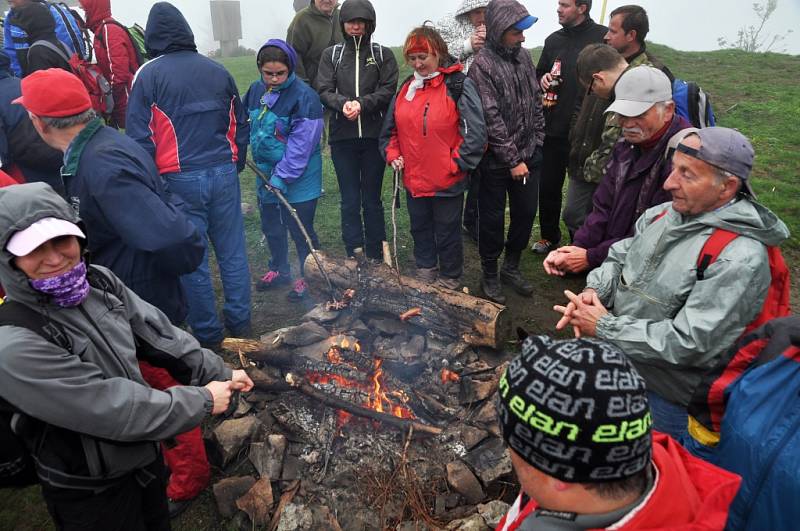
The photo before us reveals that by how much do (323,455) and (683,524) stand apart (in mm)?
2914

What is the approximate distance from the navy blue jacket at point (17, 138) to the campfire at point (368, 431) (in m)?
2.85

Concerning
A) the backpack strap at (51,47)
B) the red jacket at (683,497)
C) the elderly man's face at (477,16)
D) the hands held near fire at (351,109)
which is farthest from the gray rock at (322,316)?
the backpack strap at (51,47)

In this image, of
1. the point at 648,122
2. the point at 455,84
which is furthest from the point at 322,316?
the point at 648,122

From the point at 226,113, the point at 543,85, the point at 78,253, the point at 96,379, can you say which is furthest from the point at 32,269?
the point at 543,85

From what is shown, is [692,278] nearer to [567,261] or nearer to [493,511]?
[567,261]

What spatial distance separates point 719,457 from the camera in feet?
6.94

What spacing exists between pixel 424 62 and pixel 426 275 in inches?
87.9

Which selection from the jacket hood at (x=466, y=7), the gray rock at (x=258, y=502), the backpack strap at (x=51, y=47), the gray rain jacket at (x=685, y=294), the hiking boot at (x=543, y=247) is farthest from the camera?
the hiking boot at (x=543, y=247)

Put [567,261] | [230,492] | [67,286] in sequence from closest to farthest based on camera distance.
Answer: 1. [67,286]
2. [230,492]
3. [567,261]

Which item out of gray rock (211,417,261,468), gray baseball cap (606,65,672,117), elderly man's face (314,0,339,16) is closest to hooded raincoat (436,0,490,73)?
elderly man's face (314,0,339,16)

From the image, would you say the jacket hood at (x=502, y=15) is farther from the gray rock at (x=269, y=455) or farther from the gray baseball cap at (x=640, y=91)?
the gray rock at (x=269, y=455)

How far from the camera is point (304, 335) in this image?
4.79 meters

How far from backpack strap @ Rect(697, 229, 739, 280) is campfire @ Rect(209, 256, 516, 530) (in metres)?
1.94

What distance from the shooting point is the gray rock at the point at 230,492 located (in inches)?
138
